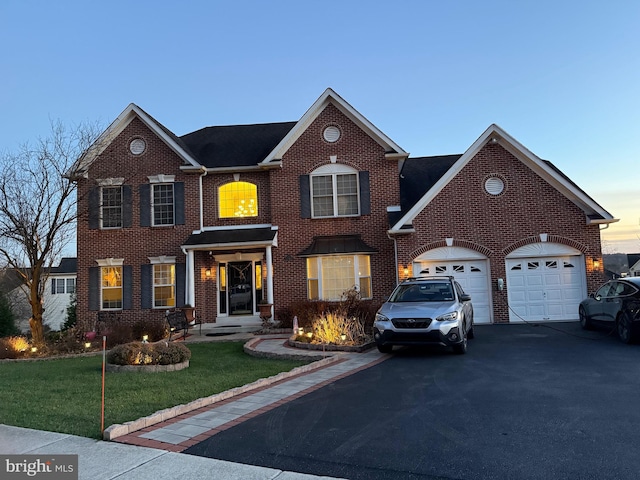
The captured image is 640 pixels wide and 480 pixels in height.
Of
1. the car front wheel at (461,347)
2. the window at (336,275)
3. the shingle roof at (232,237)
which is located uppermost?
the shingle roof at (232,237)

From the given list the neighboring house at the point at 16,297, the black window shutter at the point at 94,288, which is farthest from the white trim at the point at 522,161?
the neighboring house at the point at 16,297

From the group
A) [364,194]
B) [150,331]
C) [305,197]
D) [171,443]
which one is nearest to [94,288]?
[150,331]

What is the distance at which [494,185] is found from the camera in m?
15.8

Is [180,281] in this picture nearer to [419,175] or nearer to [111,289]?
[111,289]

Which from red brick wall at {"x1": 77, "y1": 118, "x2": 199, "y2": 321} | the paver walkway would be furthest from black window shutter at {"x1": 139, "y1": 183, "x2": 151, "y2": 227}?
the paver walkway

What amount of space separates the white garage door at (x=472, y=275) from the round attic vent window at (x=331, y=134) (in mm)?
5770

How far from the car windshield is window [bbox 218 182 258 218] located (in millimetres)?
8577

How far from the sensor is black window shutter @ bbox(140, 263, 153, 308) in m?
17.7

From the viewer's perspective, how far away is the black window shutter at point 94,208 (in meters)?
17.7

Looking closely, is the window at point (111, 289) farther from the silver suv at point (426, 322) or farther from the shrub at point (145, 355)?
the silver suv at point (426, 322)

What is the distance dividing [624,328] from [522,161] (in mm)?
6818

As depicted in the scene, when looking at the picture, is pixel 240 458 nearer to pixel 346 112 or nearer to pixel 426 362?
pixel 426 362

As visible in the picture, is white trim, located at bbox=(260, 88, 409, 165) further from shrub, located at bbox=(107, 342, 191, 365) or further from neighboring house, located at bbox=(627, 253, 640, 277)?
neighboring house, located at bbox=(627, 253, 640, 277)

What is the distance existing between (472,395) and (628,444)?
222cm
